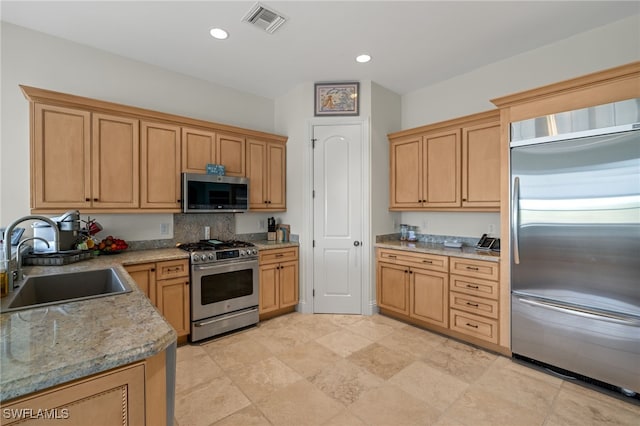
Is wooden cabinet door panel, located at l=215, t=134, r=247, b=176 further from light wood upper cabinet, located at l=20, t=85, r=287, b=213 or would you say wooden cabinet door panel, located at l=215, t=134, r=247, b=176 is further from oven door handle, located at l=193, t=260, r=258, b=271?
oven door handle, located at l=193, t=260, r=258, b=271

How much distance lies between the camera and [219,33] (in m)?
2.68

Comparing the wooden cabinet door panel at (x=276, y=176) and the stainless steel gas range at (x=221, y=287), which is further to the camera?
the wooden cabinet door panel at (x=276, y=176)

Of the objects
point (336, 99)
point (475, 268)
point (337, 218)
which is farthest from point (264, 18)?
point (475, 268)

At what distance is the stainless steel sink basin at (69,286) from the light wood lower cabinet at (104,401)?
0.76 meters

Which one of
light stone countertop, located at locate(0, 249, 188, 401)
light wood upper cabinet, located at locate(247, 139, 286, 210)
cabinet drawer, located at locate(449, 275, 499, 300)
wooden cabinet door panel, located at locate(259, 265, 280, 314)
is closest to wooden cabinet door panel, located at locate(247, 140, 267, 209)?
light wood upper cabinet, located at locate(247, 139, 286, 210)

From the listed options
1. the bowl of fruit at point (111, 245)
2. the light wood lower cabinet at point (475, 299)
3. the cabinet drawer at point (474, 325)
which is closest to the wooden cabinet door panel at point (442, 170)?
the light wood lower cabinet at point (475, 299)

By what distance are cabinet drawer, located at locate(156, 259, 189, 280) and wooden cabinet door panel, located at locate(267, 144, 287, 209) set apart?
1.36 metres

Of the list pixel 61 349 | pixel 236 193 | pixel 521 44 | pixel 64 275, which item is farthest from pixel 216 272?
pixel 521 44

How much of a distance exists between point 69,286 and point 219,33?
7.99 ft

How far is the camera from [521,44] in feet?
9.51

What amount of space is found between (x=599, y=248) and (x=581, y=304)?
18.0 inches

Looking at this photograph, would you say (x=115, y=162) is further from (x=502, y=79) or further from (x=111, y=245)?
(x=502, y=79)

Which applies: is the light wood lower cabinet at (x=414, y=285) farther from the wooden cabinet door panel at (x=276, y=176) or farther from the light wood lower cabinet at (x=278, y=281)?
the wooden cabinet door panel at (x=276, y=176)

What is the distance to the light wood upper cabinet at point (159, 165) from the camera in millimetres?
2951
